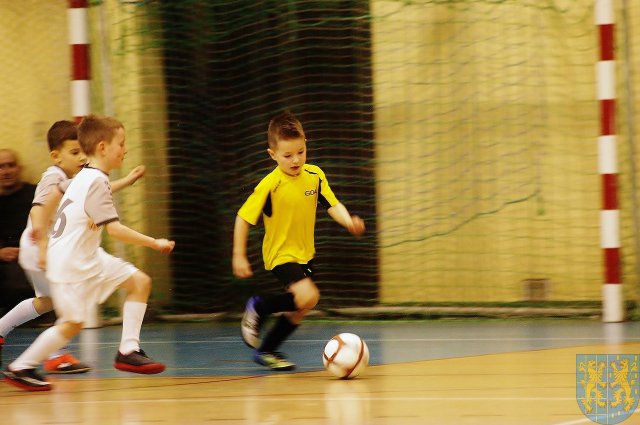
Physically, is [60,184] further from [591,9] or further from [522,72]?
[591,9]

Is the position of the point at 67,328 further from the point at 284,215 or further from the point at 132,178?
the point at 284,215

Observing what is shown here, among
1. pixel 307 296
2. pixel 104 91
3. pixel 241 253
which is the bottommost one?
pixel 307 296

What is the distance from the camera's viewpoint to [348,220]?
16.3 feet

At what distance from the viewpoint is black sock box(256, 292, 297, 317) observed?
496 centimetres

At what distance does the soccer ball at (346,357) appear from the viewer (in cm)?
452

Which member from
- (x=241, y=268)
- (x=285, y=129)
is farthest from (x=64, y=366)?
(x=285, y=129)

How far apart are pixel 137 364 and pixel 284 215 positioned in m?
1.03

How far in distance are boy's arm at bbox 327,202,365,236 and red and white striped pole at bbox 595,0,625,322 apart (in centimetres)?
213

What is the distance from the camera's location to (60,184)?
5090 mm

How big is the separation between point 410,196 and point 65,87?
265cm

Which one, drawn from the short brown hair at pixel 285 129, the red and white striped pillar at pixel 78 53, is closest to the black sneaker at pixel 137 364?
the short brown hair at pixel 285 129

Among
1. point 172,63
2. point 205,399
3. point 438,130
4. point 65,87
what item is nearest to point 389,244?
point 438,130

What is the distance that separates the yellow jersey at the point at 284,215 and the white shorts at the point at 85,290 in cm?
68

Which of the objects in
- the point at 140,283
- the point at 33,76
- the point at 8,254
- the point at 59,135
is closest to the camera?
the point at 140,283
